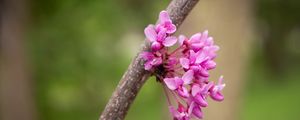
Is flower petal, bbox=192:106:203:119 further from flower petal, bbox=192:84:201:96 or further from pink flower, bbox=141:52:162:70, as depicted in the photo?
pink flower, bbox=141:52:162:70

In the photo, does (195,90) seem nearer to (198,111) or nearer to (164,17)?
(198,111)

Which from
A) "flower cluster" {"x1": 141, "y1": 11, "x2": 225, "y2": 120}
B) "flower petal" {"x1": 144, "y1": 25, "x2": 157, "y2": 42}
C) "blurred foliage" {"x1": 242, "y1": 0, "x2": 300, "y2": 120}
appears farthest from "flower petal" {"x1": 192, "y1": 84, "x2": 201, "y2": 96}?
"blurred foliage" {"x1": 242, "y1": 0, "x2": 300, "y2": 120}

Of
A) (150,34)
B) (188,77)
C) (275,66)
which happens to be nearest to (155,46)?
(150,34)

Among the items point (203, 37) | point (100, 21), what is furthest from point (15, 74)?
point (203, 37)

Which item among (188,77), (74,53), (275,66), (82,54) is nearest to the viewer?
(188,77)

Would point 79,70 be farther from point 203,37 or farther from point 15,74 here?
point 203,37

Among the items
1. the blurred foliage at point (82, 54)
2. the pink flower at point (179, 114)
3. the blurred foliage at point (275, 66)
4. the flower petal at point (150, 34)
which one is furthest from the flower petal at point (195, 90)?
the blurred foliage at point (275, 66)

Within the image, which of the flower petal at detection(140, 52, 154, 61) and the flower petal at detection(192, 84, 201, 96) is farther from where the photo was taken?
the flower petal at detection(192, 84, 201, 96)
